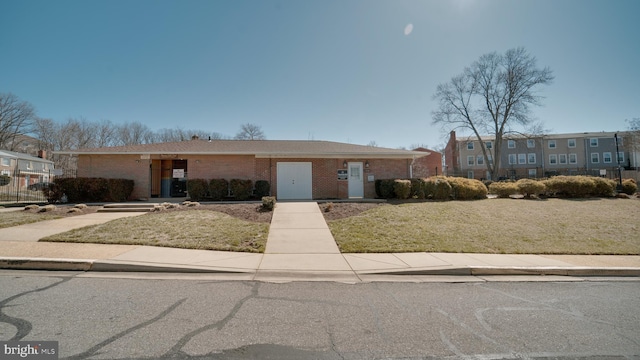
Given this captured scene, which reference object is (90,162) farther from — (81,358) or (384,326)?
(384,326)

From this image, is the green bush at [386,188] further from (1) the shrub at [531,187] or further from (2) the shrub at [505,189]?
(1) the shrub at [531,187]

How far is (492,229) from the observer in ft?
29.1

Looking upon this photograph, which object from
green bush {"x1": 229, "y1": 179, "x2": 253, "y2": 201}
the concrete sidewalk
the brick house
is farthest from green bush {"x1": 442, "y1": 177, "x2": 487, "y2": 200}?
green bush {"x1": 229, "y1": 179, "x2": 253, "y2": 201}

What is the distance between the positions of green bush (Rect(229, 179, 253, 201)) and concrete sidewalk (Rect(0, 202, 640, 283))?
8.36 meters

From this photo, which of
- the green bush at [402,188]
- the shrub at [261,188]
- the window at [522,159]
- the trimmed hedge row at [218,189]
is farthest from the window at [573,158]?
the trimmed hedge row at [218,189]

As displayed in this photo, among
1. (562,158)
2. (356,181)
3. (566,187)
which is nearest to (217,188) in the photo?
(356,181)

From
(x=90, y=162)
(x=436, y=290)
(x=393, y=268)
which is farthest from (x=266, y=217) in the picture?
(x=90, y=162)

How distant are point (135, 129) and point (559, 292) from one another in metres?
62.7

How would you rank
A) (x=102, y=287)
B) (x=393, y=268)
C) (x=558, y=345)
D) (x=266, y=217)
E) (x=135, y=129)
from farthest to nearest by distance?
(x=135, y=129), (x=266, y=217), (x=393, y=268), (x=102, y=287), (x=558, y=345)

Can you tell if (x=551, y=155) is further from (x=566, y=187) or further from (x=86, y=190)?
(x=86, y=190)

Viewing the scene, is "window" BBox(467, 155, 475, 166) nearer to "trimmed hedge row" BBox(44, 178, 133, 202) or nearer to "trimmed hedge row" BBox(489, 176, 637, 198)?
"trimmed hedge row" BBox(489, 176, 637, 198)

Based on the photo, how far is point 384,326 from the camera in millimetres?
3186

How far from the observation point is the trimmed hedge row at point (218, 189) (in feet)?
49.0

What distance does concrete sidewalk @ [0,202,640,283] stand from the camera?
5.15 meters
